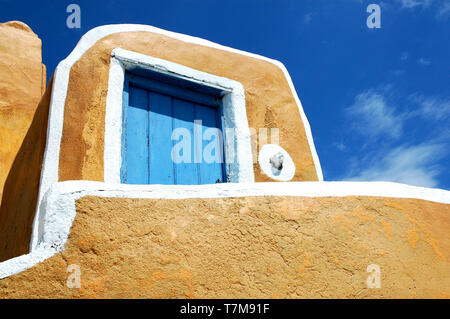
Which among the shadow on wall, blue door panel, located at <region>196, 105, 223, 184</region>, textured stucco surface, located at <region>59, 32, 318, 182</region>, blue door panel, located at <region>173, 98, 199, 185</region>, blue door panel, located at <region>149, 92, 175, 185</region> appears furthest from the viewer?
blue door panel, located at <region>196, 105, 223, 184</region>

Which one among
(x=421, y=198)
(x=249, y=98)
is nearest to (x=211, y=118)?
(x=249, y=98)

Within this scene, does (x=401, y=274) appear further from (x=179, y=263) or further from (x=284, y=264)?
(x=179, y=263)

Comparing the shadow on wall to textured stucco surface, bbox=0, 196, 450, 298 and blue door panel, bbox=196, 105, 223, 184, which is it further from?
blue door panel, bbox=196, 105, 223, 184

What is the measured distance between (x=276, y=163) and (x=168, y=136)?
129 centimetres

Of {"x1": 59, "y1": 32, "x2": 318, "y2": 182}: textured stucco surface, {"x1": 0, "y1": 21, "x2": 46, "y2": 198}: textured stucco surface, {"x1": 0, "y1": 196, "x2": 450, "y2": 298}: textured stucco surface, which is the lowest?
{"x1": 0, "y1": 196, "x2": 450, "y2": 298}: textured stucco surface

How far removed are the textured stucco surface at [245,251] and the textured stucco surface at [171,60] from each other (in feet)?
5.33

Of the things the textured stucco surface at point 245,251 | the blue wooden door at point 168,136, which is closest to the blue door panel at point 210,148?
the blue wooden door at point 168,136

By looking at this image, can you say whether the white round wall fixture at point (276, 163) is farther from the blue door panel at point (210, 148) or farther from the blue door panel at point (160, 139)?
the blue door panel at point (160, 139)

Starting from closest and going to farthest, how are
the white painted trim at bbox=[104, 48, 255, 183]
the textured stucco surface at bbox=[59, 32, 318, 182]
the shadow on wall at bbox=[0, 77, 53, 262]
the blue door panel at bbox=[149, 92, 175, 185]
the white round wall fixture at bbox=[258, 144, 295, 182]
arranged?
the shadow on wall at bbox=[0, 77, 53, 262] → the textured stucco surface at bbox=[59, 32, 318, 182] → the white painted trim at bbox=[104, 48, 255, 183] → the blue door panel at bbox=[149, 92, 175, 185] → the white round wall fixture at bbox=[258, 144, 295, 182]

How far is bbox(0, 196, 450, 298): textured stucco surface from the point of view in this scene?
197 cm

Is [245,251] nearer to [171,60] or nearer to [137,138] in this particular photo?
[137,138]

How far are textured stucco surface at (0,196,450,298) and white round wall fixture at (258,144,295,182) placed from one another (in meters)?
2.13

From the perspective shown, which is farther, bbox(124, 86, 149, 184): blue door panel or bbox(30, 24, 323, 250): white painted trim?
bbox(124, 86, 149, 184): blue door panel

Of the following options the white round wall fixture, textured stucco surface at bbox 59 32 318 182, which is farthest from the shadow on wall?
the white round wall fixture
